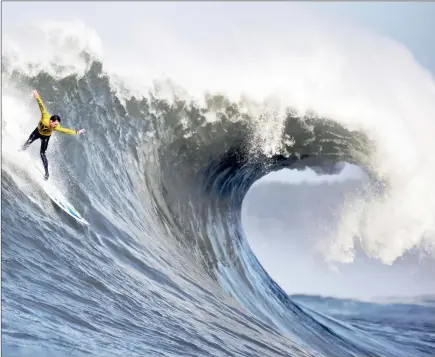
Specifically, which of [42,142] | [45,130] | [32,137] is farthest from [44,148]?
[45,130]

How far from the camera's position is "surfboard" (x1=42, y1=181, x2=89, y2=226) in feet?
20.4

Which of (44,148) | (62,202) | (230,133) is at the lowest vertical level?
(62,202)

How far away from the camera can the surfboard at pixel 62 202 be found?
6.23 m

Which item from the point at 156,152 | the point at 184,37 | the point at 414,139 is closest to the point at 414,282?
the point at 414,139

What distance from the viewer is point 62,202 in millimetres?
6312

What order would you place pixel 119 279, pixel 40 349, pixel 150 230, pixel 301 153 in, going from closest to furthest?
1. pixel 40 349
2. pixel 119 279
3. pixel 150 230
4. pixel 301 153

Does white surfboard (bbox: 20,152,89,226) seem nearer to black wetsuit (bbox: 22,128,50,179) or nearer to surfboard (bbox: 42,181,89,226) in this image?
surfboard (bbox: 42,181,89,226)

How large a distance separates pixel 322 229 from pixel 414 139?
8.69 ft

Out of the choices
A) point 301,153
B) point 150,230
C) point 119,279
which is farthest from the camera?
point 301,153

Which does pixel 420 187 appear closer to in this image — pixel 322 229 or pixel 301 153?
pixel 301 153

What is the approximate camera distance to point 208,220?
27.5ft

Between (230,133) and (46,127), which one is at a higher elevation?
(230,133)

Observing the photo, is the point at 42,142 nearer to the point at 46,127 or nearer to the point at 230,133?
the point at 46,127

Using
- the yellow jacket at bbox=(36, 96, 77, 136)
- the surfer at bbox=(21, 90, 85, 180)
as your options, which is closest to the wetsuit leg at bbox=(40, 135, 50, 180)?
the surfer at bbox=(21, 90, 85, 180)
